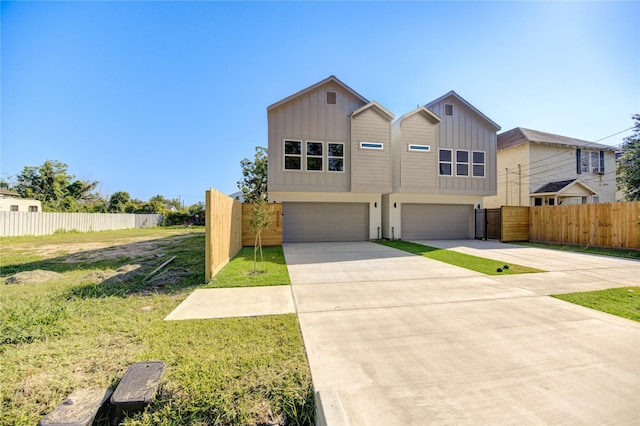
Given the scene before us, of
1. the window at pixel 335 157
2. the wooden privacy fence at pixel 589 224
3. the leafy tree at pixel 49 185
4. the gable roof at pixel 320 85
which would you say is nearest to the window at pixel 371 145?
the window at pixel 335 157

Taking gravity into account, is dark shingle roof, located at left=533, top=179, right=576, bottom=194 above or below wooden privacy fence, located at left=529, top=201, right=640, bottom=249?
above

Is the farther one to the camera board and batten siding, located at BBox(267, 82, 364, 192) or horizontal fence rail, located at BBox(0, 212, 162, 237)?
horizontal fence rail, located at BBox(0, 212, 162, 237)

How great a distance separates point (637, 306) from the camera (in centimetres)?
447

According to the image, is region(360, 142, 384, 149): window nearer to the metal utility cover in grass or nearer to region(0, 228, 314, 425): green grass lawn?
region(0, 228, 314, 425): green grass lawn

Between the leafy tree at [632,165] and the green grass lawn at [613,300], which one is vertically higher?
the leafy tree at [632,165]

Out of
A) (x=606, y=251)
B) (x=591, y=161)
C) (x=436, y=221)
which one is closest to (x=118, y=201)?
(x=436, y=221)

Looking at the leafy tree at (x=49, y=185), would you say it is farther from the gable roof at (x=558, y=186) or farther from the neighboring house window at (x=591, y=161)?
the neighboring house window at (x=591, y=161)

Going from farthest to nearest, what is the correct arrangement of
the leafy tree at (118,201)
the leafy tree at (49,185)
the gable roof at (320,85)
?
the leafy tree at (118,201) < the leafy tree at (49,185) < the gable roof at (320,85)

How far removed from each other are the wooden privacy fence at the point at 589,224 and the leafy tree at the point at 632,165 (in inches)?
243

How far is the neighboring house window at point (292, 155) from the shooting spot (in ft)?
41.7

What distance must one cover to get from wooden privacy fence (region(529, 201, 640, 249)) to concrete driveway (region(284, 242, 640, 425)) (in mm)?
7849

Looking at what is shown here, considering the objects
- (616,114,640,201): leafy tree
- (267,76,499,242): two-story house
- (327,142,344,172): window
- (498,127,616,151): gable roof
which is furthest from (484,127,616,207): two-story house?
(327,142,344,172): window

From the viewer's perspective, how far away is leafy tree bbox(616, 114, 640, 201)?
583 inches

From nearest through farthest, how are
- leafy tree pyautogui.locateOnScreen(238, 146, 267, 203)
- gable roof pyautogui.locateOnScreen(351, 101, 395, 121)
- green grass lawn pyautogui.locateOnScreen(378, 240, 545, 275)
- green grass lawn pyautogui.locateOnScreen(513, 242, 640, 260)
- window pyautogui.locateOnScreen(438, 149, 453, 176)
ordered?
green grass lawn pyautogui.locateOnScreen(378, 240, 545, 275)
green grass lawn pyautogui.locateOnScreen(513, 242, 640, 260)
gable roof pyautogui.locateOnScreen(351, 101, 395, 121)
window pyautogui.locateOnScreen(438, 149, 453, 176)
leafy tree pyautogui.locateOnScreen(238, 146, 267, 203)
